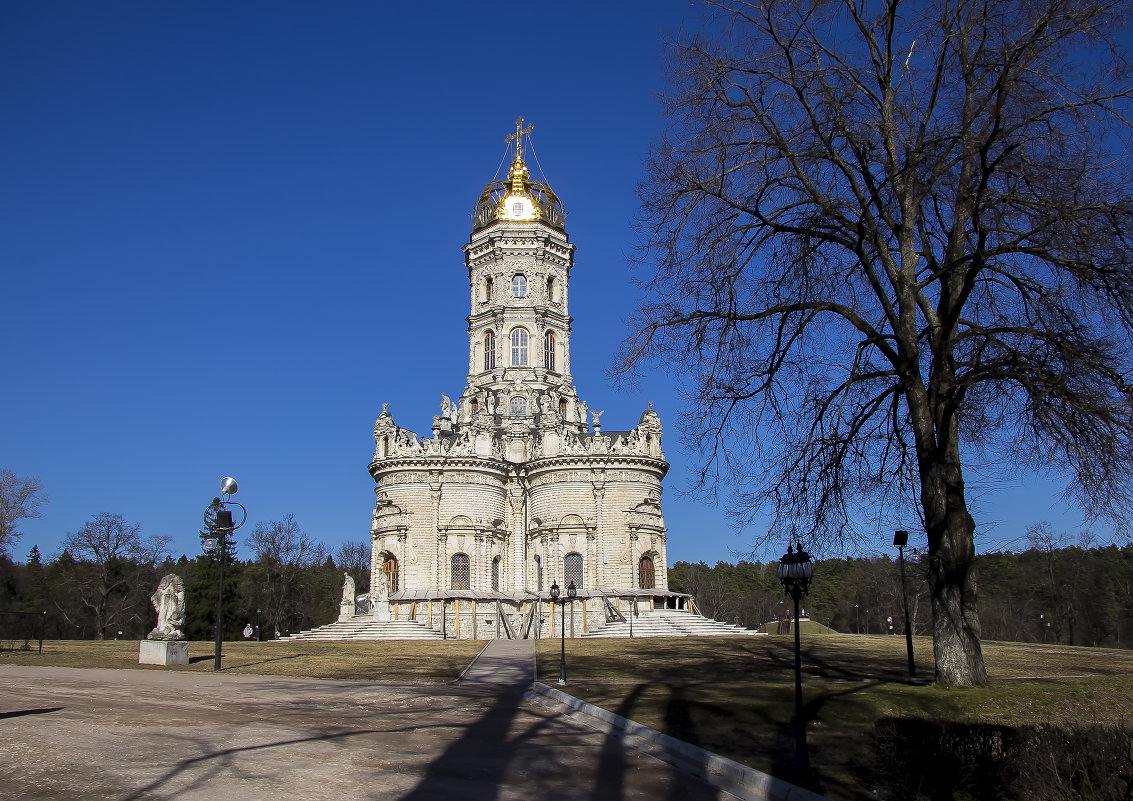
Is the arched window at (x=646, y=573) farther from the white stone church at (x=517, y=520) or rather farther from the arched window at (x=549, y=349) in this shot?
the arched window at (x=549, y=349)

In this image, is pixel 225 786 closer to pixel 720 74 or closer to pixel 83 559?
pixel 720 74

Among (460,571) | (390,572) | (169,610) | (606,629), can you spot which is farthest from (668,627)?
(169,610)

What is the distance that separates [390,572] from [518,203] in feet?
90.7

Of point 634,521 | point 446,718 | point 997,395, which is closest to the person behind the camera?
point 446,718

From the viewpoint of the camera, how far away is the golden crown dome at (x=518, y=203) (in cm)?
6338

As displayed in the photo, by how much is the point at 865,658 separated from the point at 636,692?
11.8m

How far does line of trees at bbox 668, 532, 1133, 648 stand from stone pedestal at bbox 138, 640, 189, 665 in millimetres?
46917

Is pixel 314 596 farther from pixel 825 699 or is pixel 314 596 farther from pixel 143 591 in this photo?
pixel 825 699

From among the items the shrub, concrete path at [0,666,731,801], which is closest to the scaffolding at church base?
concrete path at [0,666,731,801]

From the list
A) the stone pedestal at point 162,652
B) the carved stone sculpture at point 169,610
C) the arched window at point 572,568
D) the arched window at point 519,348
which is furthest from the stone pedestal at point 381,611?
the stone pedestal at point 162,652

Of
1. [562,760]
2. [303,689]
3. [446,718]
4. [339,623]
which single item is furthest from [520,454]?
[562,760]

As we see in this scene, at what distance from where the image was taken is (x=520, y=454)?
56312 millimetres

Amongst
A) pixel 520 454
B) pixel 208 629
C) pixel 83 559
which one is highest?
pixel 520 454

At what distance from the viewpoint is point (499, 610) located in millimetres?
50188
